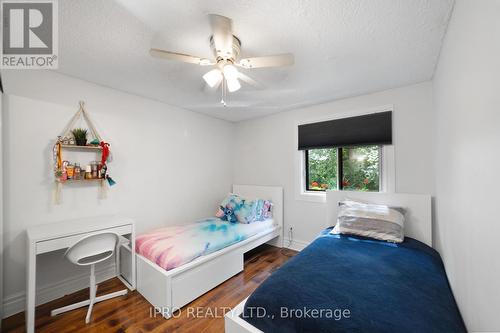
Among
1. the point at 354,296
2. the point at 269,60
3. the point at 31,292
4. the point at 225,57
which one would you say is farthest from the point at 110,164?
the point at 354,296

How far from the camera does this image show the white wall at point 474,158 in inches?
29.5

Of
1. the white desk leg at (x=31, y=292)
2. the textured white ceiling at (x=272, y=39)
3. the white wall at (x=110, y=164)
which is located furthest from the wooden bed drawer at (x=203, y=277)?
the textured white ceiling at (x=272, y=39)

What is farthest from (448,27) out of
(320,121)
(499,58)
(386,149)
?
(320,121)

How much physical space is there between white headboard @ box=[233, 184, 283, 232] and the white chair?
2.22m

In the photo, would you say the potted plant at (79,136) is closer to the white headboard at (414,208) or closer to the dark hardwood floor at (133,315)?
the dark hardwood floor at (133,315)

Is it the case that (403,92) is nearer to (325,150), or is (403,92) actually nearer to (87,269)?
(325,150)

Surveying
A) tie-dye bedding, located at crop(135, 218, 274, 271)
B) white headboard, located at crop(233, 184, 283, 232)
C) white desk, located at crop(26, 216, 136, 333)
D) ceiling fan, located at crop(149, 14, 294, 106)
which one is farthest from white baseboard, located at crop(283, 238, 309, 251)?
ceiling fan, located at crop(149, 14, 294, 106)

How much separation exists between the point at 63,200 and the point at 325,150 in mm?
3412

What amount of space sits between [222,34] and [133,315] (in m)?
2.46

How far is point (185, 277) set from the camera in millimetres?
1895

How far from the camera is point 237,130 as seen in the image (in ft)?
13.3

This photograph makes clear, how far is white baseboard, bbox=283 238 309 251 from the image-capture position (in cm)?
317

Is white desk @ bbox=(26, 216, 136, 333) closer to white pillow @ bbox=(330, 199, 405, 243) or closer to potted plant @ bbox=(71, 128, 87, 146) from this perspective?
potted plant @ bbox=(71, 128, 87, 146)

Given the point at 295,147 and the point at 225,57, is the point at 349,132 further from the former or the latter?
the point at 225,57
